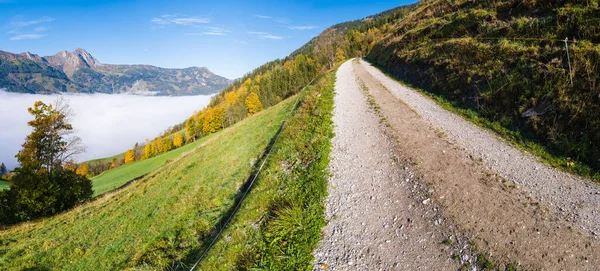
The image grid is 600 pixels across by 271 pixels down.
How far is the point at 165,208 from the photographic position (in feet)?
48.5

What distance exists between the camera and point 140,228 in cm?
1361

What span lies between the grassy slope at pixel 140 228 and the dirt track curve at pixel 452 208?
6.20 m

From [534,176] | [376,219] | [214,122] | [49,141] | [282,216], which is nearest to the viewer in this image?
[376,219]

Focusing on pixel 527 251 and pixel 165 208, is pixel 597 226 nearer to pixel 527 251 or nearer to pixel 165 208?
pixel 527 251

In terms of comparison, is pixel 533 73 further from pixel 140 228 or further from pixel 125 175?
pixel 125 175

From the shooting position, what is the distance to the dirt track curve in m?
5.46

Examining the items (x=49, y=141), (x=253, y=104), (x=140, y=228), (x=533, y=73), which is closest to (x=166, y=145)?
(x=253, y=104)

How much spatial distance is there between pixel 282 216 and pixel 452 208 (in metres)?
4.90

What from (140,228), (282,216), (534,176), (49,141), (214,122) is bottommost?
(214,122)

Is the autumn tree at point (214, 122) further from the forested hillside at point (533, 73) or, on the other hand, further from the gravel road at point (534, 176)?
the gravel road at point (534, 176)

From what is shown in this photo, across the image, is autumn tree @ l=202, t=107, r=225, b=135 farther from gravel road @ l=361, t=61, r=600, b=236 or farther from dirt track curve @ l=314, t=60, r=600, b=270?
gravel road @ l=361, t=61, r=600, b=236

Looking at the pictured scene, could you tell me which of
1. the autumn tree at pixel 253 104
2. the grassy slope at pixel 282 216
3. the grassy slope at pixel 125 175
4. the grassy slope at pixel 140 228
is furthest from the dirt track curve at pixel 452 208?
the autumn tree at pixel 253 104

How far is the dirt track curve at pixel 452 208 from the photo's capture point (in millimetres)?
5461

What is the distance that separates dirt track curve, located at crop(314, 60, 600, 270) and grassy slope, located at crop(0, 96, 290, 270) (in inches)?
244
